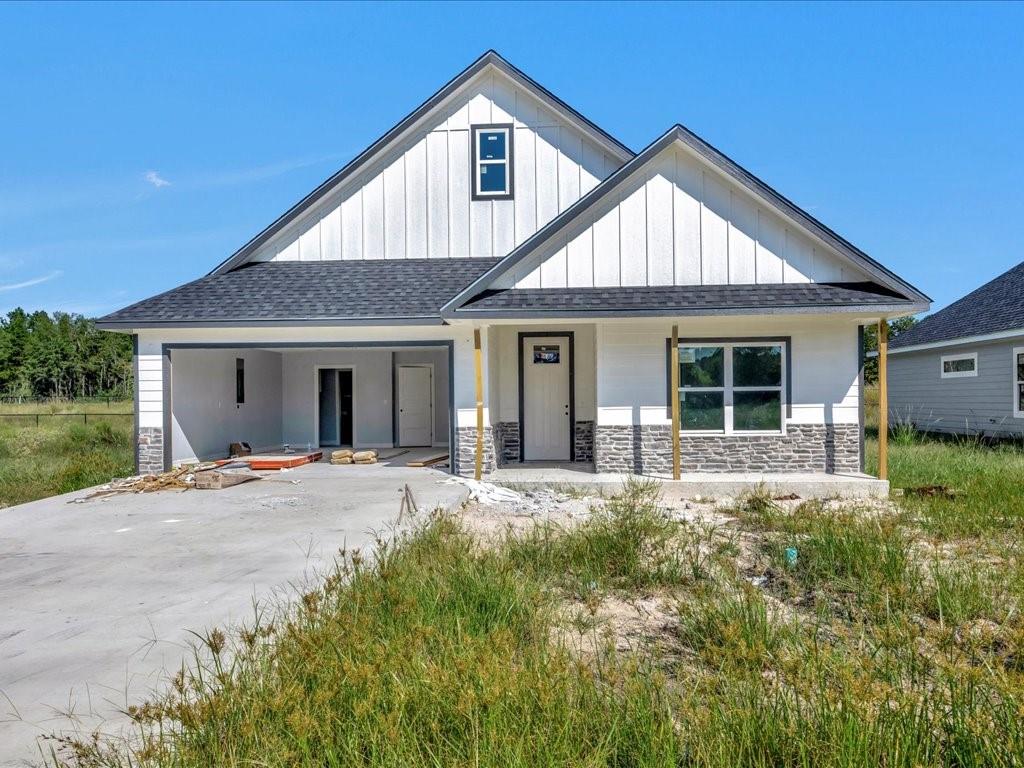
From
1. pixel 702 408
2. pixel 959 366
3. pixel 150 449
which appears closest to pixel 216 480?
pixel 150 449

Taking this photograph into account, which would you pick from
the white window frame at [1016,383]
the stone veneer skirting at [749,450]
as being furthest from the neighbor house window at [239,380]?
the white window frame at [1016,383]

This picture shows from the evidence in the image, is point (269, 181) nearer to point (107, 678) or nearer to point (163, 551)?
point (163, 551)

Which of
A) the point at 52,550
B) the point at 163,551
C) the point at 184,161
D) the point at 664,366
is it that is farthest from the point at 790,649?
the point at 184,161

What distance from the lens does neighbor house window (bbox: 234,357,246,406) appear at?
15.6m

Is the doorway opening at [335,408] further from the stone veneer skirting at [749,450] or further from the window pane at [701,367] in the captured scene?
the window pane at [701,367]

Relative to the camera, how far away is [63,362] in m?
57.2

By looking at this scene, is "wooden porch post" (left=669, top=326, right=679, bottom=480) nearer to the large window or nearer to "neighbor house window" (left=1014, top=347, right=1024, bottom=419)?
the large window

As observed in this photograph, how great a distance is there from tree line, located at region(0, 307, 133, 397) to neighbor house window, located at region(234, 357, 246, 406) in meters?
46.4

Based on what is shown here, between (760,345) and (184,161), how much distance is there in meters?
16.3

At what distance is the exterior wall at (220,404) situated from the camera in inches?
535

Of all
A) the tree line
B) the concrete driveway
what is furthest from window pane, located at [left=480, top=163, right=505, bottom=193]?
the tree line

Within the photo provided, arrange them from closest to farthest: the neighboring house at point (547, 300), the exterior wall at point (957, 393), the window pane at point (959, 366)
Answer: the neighboring house at point (547, 300)
the exterior wall at point (957, 393)
the window pane at point (959, 366)

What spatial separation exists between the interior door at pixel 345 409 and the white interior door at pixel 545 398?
5884 millimetres

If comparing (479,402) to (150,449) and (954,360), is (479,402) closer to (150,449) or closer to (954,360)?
(150,449)
